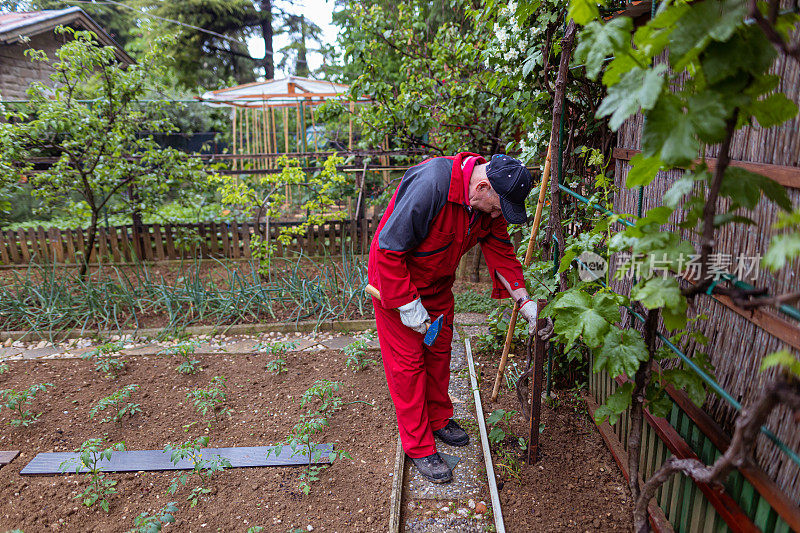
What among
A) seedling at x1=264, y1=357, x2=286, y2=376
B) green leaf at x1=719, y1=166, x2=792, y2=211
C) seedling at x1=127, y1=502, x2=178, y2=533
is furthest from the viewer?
seedling at x1=264, y1=357, x2=286, y2=376

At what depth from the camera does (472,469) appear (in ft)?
8.86

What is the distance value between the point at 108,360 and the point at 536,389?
346 cm

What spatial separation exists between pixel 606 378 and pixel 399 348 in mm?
1258

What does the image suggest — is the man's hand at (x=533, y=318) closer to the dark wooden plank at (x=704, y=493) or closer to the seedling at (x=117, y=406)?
the dark wooden plank at (x=704, y=493)

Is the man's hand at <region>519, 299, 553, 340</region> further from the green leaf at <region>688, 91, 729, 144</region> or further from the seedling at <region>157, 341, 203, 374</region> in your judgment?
the seedling at <region>157, 341, 203, 374</region>

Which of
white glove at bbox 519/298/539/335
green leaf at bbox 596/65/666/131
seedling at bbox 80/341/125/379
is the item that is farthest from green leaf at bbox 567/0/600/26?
seedling at bbox 80/341/125/379

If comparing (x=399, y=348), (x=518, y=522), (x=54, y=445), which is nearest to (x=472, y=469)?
(x=518, y=522)

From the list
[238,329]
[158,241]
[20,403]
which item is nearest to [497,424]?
[238,329]

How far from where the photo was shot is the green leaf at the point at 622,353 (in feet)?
5.33

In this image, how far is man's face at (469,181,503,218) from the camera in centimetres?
240

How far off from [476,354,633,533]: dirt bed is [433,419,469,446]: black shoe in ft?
0.75

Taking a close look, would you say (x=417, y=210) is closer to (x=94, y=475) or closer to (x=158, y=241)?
(x=94, y=475)

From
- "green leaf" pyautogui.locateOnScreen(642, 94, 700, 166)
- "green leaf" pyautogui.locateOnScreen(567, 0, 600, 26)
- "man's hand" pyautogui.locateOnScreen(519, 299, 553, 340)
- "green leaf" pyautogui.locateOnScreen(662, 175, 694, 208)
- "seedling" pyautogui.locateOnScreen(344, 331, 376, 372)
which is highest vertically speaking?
"green leaf" pyautogui.locateOnScreen(567, 0, 600, 26)

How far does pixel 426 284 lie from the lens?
8.84ft
